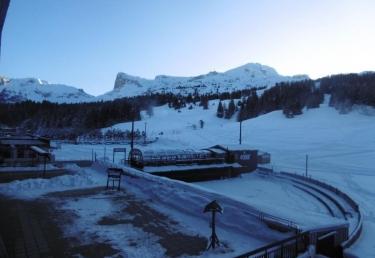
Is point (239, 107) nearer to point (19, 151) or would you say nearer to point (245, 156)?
point (245, 156)

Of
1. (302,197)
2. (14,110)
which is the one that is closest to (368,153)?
(302,197)

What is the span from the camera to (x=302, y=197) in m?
25.9

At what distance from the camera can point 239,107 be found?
106125mm

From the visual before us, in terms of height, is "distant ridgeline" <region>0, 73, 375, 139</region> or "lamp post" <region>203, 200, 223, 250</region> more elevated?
"distant ridgeline" <region>0, 73, 375, 139</region>

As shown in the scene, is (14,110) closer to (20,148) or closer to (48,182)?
(20,148)

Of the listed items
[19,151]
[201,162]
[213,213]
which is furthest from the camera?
[201,162]

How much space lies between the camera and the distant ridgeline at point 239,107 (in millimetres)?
79438

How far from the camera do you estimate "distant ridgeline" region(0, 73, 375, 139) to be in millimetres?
79438

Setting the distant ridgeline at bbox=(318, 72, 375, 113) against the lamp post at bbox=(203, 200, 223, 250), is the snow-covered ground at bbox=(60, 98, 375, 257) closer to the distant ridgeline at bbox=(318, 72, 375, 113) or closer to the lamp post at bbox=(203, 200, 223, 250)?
the distant ridgeline at bbox=(318, 72, 375, 113)

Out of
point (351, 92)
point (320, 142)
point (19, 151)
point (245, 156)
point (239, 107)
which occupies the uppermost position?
point (351, 92)

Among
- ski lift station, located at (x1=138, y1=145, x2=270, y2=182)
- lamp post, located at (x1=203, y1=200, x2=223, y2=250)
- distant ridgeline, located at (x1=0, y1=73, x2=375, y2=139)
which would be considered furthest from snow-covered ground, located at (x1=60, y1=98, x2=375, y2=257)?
ski lift station, located at (x1=138, y1=145, x2=270, y2=182)

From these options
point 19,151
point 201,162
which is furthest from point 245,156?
point 19,151

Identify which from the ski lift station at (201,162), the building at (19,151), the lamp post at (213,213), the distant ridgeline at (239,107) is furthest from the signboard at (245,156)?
the distant ridgeline at (239,107)

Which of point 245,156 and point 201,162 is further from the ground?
point 245,156
